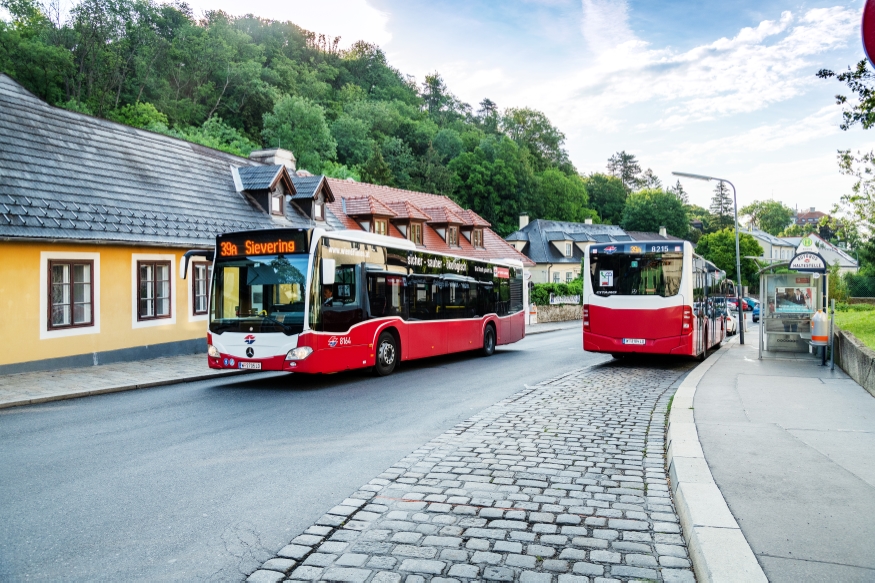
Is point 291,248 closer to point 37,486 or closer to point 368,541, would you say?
point 37,486

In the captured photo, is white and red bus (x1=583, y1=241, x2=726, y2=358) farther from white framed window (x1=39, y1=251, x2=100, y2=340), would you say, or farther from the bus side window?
white framed window (x1=39, y1=251, x2=100, y2=340)

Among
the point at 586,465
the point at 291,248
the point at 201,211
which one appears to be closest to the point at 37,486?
the point at 586,465

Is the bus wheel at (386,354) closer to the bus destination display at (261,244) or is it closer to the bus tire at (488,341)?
the bus destination display at (261,244)

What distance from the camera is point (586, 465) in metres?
6.85

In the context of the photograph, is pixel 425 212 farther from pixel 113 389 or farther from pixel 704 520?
pixel 704 520

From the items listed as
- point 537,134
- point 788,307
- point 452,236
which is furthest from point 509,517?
point 537,134

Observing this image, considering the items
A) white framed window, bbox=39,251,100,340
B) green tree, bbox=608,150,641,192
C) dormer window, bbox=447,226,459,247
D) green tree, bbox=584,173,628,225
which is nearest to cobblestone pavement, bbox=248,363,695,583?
white framed window, bbox=39,251,100,340

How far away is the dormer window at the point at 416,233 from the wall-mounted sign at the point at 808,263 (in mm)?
24322

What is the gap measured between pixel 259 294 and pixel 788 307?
14280 mm

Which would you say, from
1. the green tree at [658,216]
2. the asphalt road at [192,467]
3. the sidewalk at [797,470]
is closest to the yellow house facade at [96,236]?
the asphalt road at [192,467]

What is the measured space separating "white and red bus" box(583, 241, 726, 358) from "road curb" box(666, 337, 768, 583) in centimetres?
918

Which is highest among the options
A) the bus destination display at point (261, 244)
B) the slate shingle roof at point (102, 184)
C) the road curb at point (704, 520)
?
the slate shingle roof at point (102, 184)

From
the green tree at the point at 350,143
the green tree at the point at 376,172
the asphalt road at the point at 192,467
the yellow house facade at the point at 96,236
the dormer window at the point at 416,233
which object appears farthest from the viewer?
the green tree at the point at 350,143

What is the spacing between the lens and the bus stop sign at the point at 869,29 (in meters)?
3.03
